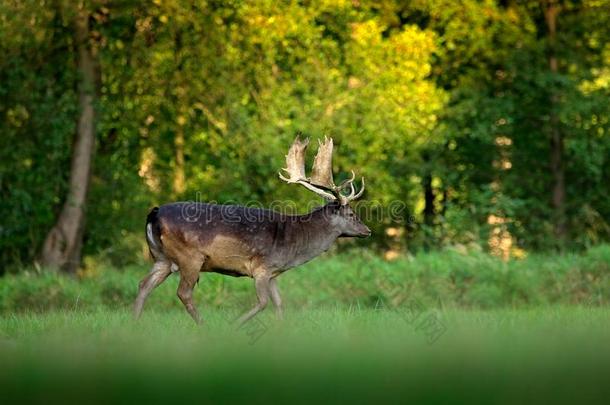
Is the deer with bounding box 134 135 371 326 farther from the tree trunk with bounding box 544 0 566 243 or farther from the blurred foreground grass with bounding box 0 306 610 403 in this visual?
the tree trunk with bounding box 544 0 566 243

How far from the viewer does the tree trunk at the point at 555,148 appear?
1030 inches

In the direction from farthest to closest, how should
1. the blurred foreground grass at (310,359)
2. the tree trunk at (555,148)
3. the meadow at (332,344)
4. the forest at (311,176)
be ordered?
1. the tree trunk at (555,148)
2. the forest at (311,176)
3. the meadow at (332,344)
4. the blurred foreground grass at (310,359)

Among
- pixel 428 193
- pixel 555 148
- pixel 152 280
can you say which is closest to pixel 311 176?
pixel 152 280

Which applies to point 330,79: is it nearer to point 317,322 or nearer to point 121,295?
point 121,295

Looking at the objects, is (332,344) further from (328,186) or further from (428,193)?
(428,193)

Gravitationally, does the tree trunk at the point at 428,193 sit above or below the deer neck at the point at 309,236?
below

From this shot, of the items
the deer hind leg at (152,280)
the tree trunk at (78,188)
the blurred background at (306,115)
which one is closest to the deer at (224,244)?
the deer hind leg at (152,280)

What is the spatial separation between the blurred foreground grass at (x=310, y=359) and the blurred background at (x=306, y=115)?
9.41 m

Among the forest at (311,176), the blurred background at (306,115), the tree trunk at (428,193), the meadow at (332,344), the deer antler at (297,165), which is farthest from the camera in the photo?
the tree trunk at (428,193)

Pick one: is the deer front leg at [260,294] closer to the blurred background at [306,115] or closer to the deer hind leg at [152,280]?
the deer hind leg at [152,280]

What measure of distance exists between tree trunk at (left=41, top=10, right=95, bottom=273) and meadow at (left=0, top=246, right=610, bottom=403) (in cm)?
441

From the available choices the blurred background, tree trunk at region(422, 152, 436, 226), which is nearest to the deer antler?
the blurred background

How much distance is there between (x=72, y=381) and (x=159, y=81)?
49.2ft

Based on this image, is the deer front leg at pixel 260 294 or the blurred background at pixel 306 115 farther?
the blurred background at pixel 306 115
